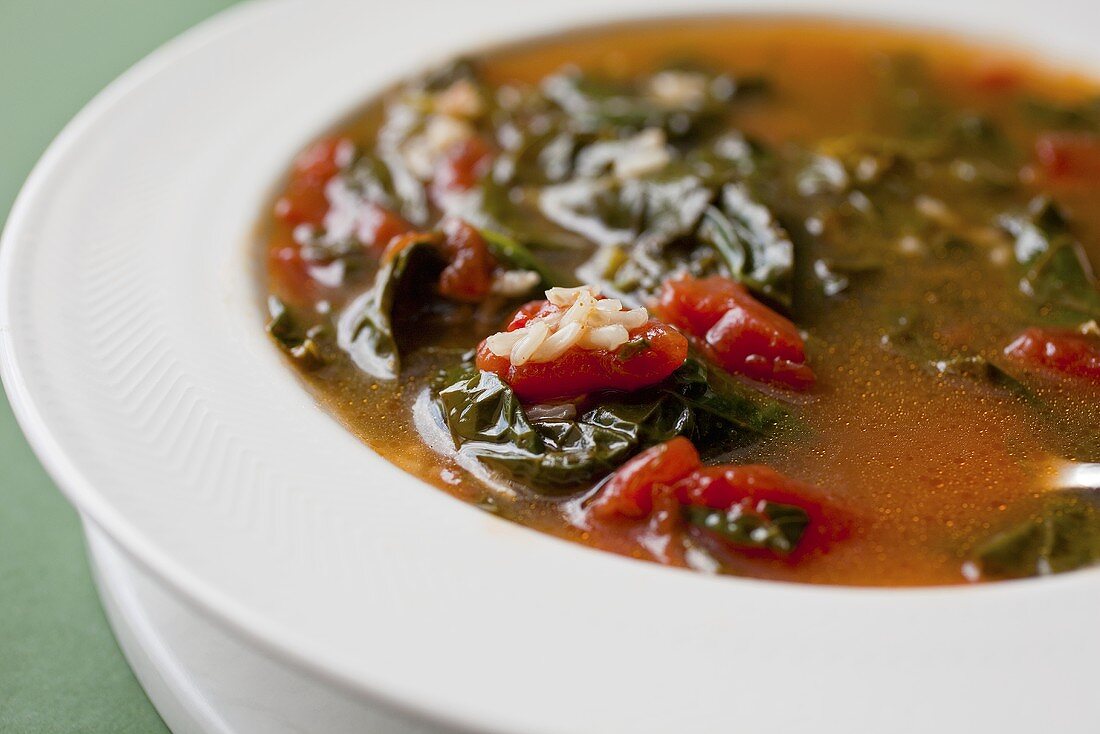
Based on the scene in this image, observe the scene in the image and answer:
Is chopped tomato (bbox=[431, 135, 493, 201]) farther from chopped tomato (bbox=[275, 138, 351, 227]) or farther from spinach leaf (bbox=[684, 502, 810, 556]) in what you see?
spinach leaf (bbox=[684, 502, 810, 556])

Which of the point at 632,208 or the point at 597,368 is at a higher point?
the point at 597,368

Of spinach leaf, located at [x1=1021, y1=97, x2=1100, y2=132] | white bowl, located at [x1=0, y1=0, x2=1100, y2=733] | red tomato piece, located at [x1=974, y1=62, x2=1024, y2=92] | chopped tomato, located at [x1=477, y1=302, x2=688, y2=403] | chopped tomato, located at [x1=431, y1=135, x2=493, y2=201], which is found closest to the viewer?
white bowl, located at [x1=0, y1=0, x2=1100, y2=733]

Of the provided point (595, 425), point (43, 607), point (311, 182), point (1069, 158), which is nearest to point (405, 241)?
point (311, 182)

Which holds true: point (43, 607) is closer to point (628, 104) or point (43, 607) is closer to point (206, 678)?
point (206, 678)

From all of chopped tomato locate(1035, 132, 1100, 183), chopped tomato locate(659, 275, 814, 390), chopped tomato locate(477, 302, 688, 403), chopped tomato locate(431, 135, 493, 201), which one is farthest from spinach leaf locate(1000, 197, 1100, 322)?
chopped tomato locate(431, 135, 493, 201)

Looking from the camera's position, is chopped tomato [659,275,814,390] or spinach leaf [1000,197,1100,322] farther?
spinach leaf [1000,197,1100,322]

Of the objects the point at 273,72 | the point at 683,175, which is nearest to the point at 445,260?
the point at 683,175

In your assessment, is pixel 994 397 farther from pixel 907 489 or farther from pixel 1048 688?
pixel 1048 688
